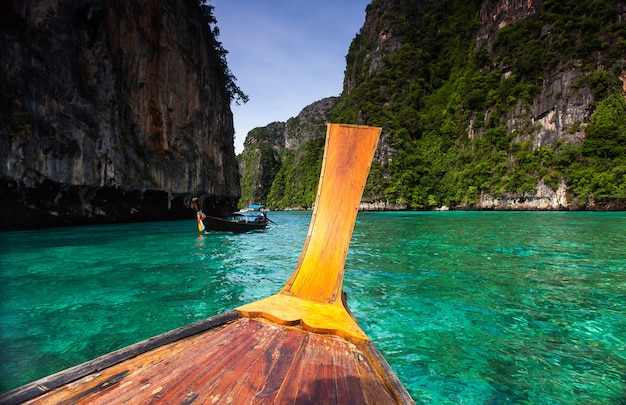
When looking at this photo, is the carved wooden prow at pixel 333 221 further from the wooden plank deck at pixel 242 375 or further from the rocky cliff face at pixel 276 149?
the rocky cliff face at pixel 276 149

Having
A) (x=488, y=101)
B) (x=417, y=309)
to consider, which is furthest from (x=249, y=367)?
(x=488, y=101)

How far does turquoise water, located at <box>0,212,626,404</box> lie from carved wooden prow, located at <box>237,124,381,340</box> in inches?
45.4

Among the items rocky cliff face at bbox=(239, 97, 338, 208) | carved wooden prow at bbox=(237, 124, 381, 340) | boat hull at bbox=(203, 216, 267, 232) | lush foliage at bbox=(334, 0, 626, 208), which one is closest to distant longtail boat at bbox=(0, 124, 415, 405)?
carved wooden prow at bbox=(237, 124, 381, 340)

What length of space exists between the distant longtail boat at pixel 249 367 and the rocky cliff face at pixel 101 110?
58.0 ft

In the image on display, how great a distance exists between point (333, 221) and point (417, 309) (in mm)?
2332

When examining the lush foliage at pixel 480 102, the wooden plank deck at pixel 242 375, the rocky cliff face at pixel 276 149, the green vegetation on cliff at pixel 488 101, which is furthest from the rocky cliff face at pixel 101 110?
the rocky cliff face at pixel 276 149

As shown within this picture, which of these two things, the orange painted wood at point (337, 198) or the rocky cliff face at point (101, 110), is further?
the rocky cliff face at point (101, 110)

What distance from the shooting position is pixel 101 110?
58.2 feet

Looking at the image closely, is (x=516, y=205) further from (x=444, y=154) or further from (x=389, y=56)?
(x=389, y=56)

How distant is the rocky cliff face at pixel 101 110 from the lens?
14.4m

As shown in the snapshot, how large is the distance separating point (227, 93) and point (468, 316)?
36981 millimetres

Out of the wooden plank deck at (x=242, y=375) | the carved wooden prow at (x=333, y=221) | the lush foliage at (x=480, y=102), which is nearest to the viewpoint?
the wooden plank deck at (x=242, y=375)

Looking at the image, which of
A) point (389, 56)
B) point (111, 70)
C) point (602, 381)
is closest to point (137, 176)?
point (111, 70)

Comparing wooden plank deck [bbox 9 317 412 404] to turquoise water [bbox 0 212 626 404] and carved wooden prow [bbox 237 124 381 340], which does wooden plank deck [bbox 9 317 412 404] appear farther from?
turquoise water [bbox 0 212 626 404]
